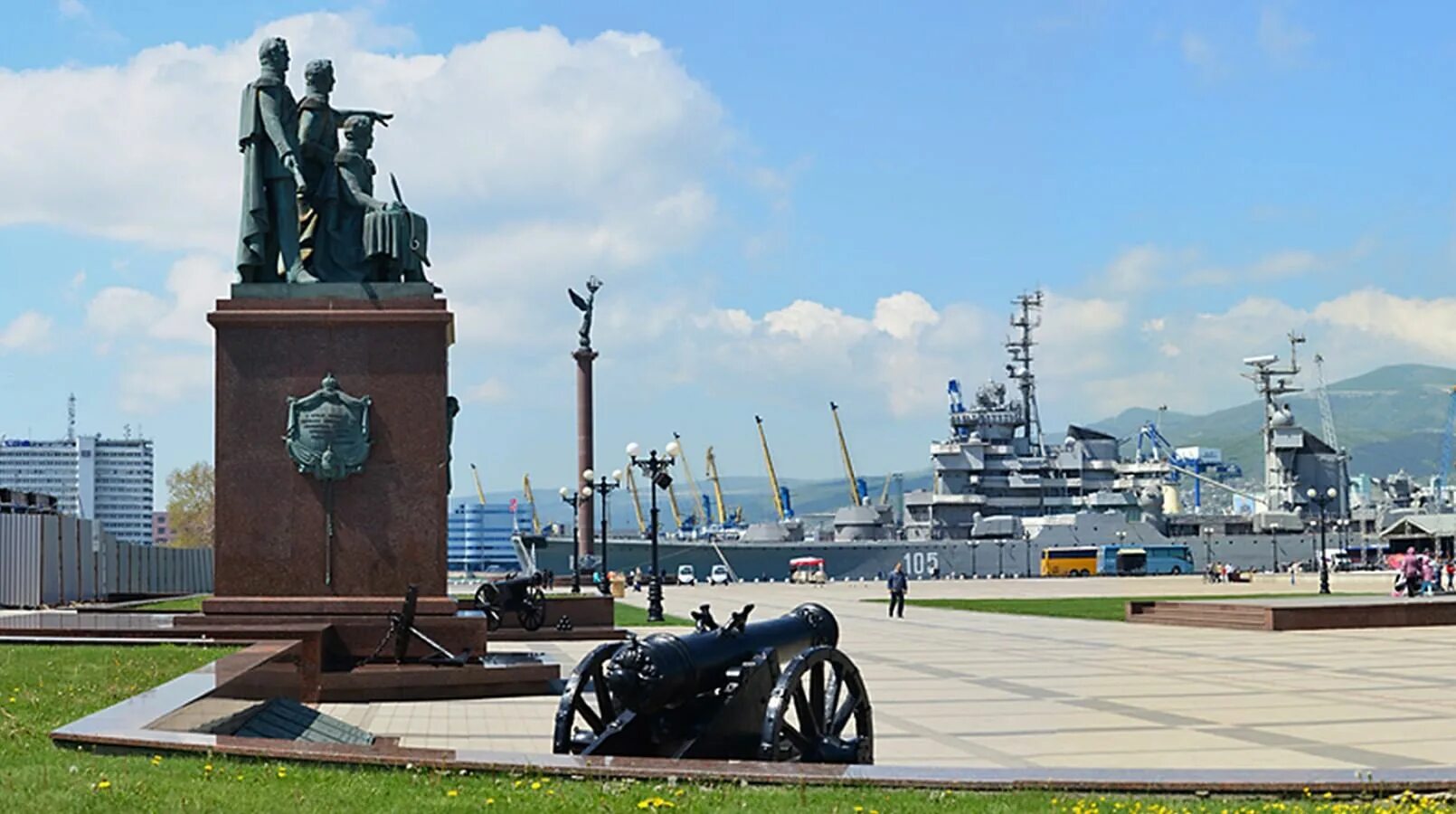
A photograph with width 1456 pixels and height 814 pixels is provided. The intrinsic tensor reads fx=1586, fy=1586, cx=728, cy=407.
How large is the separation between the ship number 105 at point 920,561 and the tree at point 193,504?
40854mm

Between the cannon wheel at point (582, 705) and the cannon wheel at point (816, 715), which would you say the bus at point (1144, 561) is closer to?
the cannon wheel at point (816, 715)

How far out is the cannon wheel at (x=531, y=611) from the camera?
25453mm

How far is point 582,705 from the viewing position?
844 centimetres

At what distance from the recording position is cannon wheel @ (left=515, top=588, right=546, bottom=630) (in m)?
25.5

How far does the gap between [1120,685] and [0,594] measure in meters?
21.8

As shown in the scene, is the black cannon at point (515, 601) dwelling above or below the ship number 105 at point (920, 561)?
above

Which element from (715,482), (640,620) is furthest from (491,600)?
(715,482)

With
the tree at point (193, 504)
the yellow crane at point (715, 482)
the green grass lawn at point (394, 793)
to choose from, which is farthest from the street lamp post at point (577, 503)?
the yellow crane at point (715, 482)

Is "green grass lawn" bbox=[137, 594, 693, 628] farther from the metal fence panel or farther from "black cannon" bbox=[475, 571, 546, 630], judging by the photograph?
"black cannon" bbox=[475, 571, 546, 630]

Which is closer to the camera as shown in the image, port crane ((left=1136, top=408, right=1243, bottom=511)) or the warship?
the warship

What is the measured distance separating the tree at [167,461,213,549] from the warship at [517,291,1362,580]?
2004cm

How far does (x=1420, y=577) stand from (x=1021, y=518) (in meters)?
58.9

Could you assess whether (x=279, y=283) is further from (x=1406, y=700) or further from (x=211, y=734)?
(x=1406, y=700)

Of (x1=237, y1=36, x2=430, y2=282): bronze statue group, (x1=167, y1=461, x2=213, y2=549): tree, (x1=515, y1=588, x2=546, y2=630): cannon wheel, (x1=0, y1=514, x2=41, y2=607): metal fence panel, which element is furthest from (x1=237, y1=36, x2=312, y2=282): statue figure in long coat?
(x1=167, y1=461, x2=213, y2=549): tree
